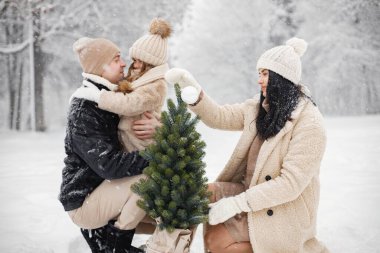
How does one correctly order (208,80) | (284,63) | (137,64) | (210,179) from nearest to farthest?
(284,63) < (137,64) < (210,179) < (208,80)

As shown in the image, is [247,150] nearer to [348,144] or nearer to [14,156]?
[348,144]

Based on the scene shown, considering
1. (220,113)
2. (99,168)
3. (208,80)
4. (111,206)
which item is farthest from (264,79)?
(208,80)

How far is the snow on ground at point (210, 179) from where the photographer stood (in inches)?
183

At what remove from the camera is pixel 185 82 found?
11.7 ft

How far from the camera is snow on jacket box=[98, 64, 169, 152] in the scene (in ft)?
11.0

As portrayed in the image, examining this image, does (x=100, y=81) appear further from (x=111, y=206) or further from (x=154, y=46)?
(x=111, y=206)

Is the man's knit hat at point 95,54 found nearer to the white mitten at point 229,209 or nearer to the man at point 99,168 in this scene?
the man at point 99,168

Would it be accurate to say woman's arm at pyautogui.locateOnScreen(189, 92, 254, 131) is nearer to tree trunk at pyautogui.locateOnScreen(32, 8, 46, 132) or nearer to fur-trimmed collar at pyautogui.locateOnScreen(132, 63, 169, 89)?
fur-trimmed collar at pyautogui.locateOnScreen(132, 63, 169, 89)

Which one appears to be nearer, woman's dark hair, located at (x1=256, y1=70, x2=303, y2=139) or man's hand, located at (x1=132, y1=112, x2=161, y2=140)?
woman's dark hair, located at (x1=256, y1=70, x2=303, y2=139)

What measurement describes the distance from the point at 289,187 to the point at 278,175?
178mm

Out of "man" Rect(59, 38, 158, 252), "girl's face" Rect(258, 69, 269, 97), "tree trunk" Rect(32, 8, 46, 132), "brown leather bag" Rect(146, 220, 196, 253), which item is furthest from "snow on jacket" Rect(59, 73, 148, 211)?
"tree trunk" Rect(32, 8, 46, 132)

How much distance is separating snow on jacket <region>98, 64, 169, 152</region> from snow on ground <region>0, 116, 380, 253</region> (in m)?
1.59

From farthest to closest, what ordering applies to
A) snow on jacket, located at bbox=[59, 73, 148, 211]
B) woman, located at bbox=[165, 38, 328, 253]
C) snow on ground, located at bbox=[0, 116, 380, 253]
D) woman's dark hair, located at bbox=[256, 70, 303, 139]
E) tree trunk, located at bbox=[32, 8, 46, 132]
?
tree trunk, located at bbox=[32, 8, 46, 132] < snow on ground, located at bbox=[0, 116, 380, 253] < snow on jacket, located at bbox=[59, 73, 148, 211] < woman's dark hair, located at bbox=[256, 70, 303, 139] < woman, located at bbox=[165, 38, 328, 253]

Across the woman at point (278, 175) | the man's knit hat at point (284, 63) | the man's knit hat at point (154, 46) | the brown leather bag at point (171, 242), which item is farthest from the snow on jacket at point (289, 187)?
the man's knit hat at point (154, 46)
